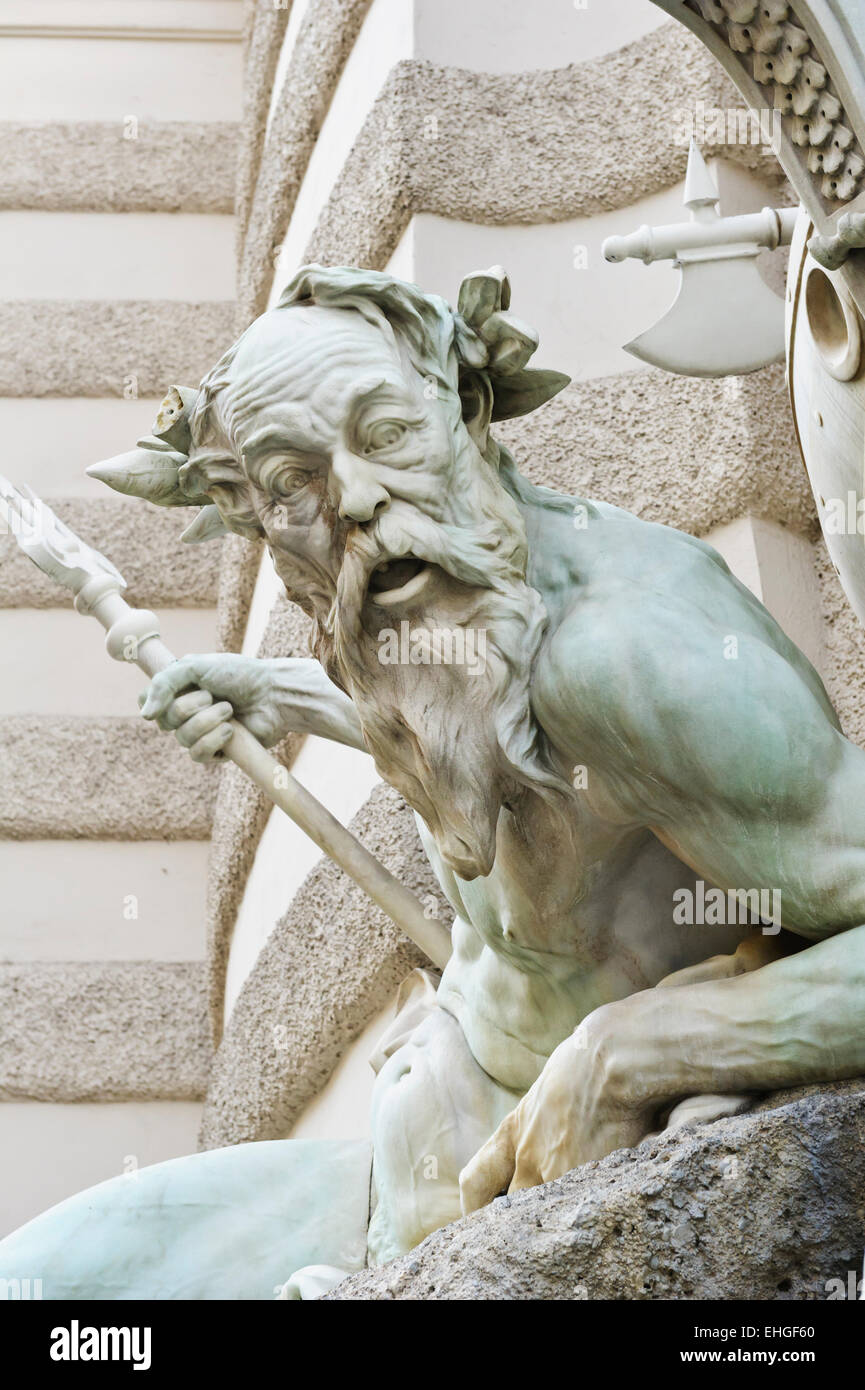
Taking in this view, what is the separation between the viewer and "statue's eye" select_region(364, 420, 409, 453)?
5.88 ft

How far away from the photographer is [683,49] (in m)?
3.26

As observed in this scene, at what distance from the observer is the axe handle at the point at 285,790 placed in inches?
90.9

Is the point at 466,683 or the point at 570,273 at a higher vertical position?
the point at 570,273

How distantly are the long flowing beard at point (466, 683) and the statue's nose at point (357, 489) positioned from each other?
0.06 ft

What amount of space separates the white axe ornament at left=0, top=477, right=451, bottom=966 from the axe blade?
61 cm

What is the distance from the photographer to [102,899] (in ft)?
14.7

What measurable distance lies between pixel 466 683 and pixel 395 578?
0.10m

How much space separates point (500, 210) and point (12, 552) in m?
1.80

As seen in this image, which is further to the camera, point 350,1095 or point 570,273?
point 570,273

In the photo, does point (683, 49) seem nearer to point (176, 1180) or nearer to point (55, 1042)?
point (176, 1180)

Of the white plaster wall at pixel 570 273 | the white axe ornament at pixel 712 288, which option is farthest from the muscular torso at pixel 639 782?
the white plaster wall at pixel 570 273

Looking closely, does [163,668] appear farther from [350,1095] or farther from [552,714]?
[350,1095]

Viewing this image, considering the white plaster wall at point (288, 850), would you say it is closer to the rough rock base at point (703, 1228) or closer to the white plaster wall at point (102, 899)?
the white plaster wall at point (102, 899)

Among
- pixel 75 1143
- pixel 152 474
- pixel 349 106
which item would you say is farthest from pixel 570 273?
pixel 75 1143
